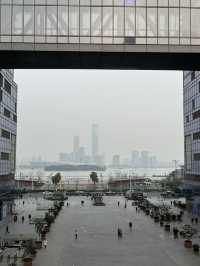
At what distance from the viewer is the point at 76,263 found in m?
44.1

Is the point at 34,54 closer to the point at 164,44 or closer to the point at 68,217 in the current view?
the point at 164,44

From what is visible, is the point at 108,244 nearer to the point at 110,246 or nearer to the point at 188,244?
the point at 110,246

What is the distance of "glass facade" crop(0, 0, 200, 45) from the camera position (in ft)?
119

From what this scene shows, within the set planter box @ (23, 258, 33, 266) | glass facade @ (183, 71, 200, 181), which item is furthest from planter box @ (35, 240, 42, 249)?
glass facade @ (183, 71, 200, 181)

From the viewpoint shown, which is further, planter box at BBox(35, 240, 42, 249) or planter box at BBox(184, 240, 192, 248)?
planter box at BBox(184, 240, 192, 248)

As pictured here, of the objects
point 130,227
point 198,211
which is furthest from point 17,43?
point 198,211

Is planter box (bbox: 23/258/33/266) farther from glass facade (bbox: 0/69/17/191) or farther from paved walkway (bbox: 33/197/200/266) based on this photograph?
glass facade (bbox: 0/69/17/191)

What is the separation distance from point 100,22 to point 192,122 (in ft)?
166

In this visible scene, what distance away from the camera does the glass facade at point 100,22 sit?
36156 millimetres

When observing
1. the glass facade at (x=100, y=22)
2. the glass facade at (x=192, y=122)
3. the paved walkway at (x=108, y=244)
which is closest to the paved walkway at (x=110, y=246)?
the paved walkway at (x=108, y=244)

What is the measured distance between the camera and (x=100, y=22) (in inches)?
1428

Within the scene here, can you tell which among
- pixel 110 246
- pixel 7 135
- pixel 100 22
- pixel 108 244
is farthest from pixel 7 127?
pixel 100 22

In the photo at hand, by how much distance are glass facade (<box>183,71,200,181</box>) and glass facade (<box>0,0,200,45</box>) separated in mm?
42980

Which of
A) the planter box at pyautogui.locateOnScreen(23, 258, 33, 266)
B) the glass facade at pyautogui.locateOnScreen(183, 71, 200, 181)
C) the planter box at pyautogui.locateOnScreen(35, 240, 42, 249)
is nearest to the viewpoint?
the planter box at pyautogui.locateOnScreen(23, 258, 33, 266)
